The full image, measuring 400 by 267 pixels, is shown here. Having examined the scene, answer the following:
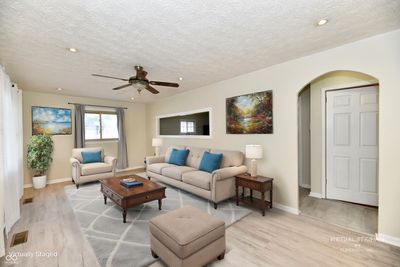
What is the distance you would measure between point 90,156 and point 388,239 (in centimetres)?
608

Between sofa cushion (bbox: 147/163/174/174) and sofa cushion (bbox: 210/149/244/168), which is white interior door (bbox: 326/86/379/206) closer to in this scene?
sofa cushion (bbox: 210/149/244/168)

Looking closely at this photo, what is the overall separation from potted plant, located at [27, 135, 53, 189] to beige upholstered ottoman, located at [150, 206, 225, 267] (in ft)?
14.0

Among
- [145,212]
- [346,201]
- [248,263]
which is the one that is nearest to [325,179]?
[346,201]

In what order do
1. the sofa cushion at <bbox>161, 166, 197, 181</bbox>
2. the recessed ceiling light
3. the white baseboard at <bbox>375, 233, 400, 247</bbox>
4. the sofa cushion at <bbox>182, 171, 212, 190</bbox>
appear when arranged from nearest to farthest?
the recessed ceiling light < the white baseboard at <bbox>375, 233, 400, 247</bbox> < the sofa cushion at <bbox>182, 171, 212, 190</bbox> < the sofa cushion at <bbox>161, 166, 197, 181</bbox>

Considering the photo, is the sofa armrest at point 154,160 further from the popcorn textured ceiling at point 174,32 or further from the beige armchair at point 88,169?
the popcorn textured ceiling at point 174,32

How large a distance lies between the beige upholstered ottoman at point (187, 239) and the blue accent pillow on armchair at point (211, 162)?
167 centimetres

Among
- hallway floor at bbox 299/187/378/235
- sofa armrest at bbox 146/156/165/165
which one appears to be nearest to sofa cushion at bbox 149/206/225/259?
hallway floor at bbox 299/187/378/235

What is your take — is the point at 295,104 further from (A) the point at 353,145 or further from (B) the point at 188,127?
(B) the point at 188,127

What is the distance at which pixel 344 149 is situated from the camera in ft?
11.4

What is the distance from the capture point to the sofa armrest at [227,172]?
3189mm

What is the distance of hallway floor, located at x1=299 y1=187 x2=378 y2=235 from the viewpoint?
8.52 ft

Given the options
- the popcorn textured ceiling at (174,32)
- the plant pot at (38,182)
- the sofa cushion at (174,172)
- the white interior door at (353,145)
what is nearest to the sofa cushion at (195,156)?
the sofa cushion at (174,172)

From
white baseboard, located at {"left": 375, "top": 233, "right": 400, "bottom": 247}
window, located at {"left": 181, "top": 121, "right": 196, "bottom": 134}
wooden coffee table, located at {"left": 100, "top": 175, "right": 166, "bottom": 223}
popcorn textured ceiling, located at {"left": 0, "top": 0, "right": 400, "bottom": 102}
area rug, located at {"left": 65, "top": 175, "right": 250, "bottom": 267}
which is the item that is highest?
popcorn textured ceiling, located at {"left": 0, "top": 0, "right": 400, "bottom": 102}

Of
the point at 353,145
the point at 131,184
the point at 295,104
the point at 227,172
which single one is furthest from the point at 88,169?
the point at 353,145
